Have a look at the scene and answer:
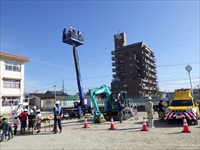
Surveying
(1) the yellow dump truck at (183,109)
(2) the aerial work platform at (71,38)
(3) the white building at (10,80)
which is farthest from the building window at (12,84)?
(1) the yellow dump truck at (183,109)

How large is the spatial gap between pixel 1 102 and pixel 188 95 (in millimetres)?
27498

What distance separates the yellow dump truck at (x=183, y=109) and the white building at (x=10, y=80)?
77.6ft

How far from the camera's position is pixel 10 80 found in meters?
30.8

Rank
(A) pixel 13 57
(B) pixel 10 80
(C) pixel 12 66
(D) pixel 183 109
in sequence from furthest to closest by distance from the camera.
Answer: (C) pixel 12 66 < (A) pixel 13 57 < (B) pixel 10 80 < (D) pixel 183 109

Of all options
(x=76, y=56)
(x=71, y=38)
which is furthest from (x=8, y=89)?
(x=71, y=38)

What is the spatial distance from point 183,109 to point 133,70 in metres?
55.2

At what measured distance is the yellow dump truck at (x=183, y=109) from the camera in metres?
11.1

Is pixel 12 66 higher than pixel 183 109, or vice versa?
pixel 12 66

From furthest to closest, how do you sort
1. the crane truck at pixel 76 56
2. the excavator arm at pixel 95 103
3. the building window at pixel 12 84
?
the building window at pixel 12 84, the crane truck at pixel 76 56, the excavator arm at pixel 95 103

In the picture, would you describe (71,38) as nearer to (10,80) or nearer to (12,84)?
(10,80)

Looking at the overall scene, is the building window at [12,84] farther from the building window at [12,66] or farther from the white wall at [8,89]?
the building window at [12,66]

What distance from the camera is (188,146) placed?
6.37 meters

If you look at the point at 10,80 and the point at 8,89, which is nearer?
the point at 8,89

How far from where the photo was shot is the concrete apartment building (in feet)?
209
